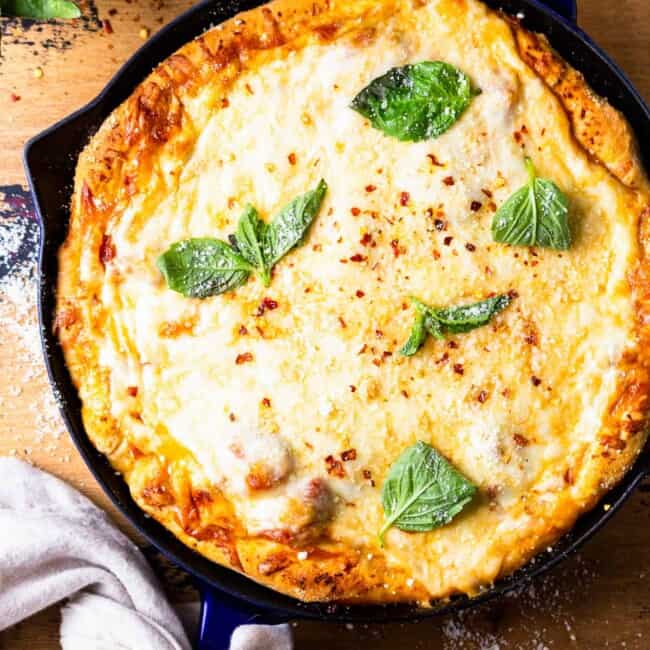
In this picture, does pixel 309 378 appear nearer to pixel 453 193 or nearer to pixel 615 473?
pixel 453 193

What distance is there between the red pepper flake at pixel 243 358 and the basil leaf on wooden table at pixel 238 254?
0.16m

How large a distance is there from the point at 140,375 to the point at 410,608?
0.87 metres

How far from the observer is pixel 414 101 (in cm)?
235

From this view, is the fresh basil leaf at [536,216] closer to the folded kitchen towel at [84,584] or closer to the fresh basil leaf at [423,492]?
the fresh basil leaf at [423,492]

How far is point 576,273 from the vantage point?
2.39 meters

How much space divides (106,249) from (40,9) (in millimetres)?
672

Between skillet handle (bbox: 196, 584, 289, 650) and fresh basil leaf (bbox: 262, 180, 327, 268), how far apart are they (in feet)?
2.75

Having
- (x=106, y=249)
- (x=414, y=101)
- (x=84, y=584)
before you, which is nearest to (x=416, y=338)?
(x=414, y=101)

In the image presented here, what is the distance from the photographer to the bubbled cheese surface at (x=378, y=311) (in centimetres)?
235

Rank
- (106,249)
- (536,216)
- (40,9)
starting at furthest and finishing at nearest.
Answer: (40,9) < (106,249) < (536,216)

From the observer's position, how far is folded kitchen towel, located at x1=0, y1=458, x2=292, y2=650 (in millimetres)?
2604

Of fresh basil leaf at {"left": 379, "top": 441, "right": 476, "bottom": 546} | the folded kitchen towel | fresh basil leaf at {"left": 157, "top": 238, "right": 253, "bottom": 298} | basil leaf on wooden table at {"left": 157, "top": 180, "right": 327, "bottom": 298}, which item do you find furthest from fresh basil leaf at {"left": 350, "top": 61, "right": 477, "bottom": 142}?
the folded kitchen towel

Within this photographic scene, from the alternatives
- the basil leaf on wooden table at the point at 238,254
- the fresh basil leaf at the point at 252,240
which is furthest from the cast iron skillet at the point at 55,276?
the fresh basil leaf at the point at 252,240

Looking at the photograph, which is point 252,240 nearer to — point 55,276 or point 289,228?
point 289,228
